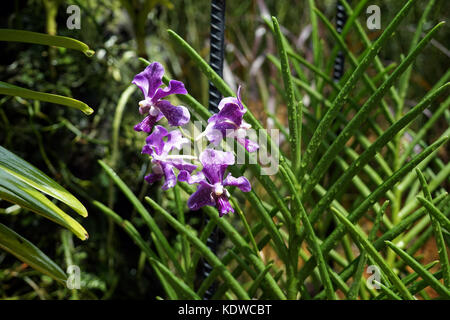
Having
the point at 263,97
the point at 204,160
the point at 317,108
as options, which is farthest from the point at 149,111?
the point at 263,97

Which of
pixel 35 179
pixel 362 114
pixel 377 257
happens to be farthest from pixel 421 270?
pixel 35 179

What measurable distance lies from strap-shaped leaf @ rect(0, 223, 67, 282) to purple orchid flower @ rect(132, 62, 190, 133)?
0.15 m

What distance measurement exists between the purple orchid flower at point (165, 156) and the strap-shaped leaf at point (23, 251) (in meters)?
0.12

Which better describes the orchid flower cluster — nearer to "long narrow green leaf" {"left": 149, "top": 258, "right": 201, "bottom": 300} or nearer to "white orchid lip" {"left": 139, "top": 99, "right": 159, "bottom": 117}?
"white orchid lip" {"left": 139, "top": 99, "right": 159, "bottom": 117}

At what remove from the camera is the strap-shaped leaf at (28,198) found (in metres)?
0.39

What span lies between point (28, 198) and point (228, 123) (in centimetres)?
19

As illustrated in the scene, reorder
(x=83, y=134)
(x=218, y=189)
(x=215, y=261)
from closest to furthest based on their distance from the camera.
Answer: (x=218, y=189) < (x=215, y=261) < (x=83, y=134)

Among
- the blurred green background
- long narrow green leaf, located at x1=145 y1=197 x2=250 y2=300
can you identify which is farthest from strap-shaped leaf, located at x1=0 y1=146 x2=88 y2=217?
the blurred green background

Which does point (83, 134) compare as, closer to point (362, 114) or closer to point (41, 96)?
point (41, 96)

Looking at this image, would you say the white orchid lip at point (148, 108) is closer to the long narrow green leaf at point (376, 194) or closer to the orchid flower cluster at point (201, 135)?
the orchid flower cluster at point (201, 135)

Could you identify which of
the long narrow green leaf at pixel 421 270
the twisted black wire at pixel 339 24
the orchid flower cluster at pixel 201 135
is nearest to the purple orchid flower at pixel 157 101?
the orchid flower cluster at pixel 201 135

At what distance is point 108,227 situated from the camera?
3.06ft

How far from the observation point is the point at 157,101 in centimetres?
42

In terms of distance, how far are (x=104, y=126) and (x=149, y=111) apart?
22.4 inches
